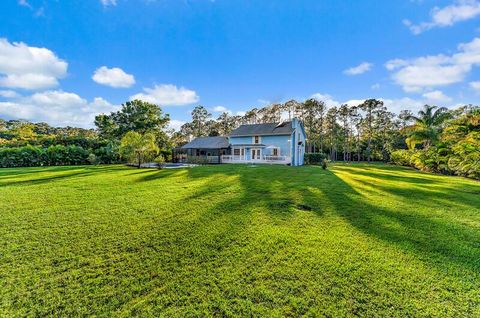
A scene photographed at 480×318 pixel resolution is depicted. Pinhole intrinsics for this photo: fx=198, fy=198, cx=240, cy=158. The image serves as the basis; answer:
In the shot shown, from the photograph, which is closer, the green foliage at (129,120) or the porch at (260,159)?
the porch at (260,159)

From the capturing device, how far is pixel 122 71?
2053cm

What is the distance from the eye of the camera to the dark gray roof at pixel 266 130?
24438 millimetres

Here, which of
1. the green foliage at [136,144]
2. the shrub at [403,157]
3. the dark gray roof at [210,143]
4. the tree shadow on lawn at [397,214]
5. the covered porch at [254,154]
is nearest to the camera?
the tree shadow on lawn at [397,214]

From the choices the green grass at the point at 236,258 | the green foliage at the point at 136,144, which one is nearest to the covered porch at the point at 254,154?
the green foliage at the point at 136,144

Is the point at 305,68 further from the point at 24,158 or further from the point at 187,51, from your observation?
the point at 24,158

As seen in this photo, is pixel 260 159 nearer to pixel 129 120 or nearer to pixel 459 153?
pixel 459 153

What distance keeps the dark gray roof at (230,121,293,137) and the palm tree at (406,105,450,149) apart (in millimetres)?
14186

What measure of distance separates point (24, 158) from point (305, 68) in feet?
92.7

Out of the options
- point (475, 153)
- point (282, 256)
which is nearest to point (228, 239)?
point (282, 256)

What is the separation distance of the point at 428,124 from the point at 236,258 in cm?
3106

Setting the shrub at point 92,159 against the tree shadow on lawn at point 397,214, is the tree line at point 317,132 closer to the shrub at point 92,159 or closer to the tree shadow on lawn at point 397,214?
the shrub at point 92,159

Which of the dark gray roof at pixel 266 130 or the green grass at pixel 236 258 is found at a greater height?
the dark gray roof at pixel 266 130

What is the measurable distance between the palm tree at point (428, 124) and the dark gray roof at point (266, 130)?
14186mm

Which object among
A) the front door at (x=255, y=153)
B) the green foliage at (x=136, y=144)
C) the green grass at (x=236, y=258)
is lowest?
the green grass at (x=236, y=258)
